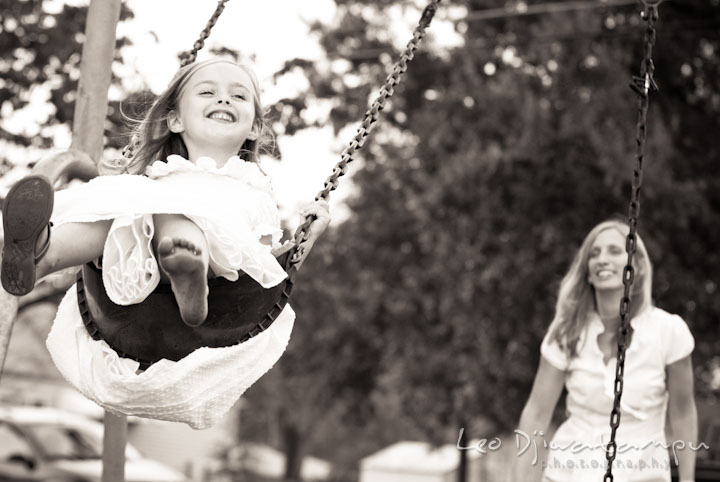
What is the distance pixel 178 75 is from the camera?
3.39m

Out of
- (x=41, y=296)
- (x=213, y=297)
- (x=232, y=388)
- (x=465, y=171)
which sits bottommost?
(x=232, y=388)

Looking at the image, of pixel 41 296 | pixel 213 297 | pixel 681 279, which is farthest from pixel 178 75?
pixel 681 279

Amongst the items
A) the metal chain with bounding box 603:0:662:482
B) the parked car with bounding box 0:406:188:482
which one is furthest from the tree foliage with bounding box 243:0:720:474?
the metal chain with bounding box 603:0:662:482

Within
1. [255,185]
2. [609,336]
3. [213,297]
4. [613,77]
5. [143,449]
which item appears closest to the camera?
[213,297]

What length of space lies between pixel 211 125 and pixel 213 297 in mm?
614

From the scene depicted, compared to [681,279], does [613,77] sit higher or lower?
higher

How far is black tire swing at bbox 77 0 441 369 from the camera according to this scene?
2.87 m

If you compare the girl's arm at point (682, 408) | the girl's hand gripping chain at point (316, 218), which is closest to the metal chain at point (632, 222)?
the girl's arm at point (682, 408)

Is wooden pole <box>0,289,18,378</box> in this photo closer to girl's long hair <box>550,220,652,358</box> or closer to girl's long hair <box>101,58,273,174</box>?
girl's long hair <box>101,58,273,174</box>

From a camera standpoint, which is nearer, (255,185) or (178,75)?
(255,185)

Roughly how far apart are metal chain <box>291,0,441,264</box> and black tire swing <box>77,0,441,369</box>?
0.05 m

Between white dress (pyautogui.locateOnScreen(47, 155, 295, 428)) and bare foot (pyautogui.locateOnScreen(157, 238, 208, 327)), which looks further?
white dress (pyautogui.locateOnScreen(47, 155, 295, 428))

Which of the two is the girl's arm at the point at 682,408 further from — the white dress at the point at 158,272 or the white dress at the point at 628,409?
the white dress at the point at 158,272

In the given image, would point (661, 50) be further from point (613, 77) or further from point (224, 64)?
point (224, 64)
